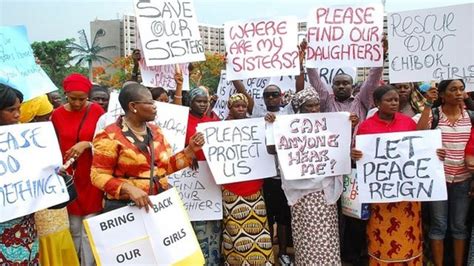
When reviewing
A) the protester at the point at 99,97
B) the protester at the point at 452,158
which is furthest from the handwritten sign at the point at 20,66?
the protester at the point at 452,158

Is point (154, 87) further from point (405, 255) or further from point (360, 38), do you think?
point (405, 255)

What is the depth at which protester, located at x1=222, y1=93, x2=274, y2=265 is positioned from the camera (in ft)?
16.9

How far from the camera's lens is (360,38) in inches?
218

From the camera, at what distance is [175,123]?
17.1ft

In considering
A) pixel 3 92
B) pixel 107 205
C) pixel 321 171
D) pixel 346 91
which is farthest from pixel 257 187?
pixel 3 92

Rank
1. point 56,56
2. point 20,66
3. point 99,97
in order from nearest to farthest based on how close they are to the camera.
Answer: point 20,66, point 99,97, point 56,56

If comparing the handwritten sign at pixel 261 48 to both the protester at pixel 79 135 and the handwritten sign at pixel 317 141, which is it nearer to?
the handwritten sign at pixel 317 141

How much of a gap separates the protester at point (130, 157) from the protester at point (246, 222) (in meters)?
1.37

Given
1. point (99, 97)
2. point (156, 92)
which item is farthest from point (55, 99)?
point (156, 92)

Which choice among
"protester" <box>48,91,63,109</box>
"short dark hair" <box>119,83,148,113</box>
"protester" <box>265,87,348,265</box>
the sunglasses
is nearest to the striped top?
"protester" <box>265,87,348,265</box>

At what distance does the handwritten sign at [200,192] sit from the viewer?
5.21 meters

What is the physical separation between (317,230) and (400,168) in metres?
0.93

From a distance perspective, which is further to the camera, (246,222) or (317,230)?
(246,222)

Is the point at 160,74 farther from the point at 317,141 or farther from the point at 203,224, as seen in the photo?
the point at 317,141
